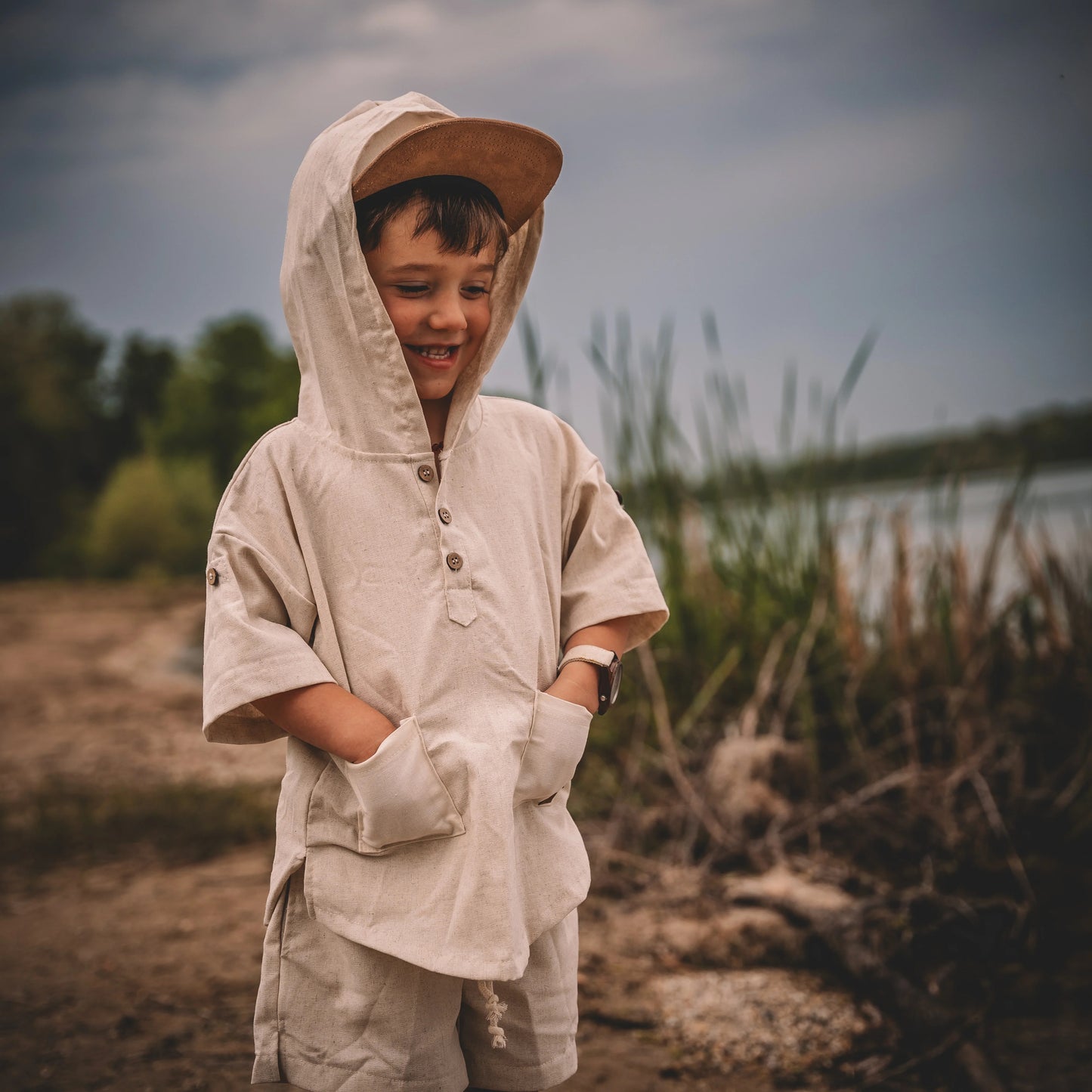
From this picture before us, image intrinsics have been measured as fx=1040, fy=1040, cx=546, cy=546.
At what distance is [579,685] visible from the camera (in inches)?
52.7

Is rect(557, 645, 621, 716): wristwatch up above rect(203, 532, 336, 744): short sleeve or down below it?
below

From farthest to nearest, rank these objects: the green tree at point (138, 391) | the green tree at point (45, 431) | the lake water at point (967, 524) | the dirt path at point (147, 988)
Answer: the green tree at point (138, 391), the green tree at point (45, 431), the lake water at point (967, 524), the dirt path at point (147, 988)

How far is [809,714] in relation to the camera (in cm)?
280

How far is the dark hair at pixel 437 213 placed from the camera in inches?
49.4

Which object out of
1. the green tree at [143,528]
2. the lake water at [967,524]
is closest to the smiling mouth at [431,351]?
the lake water at [967,524]

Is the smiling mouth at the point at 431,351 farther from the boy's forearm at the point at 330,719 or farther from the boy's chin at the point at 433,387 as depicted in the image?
the boy's forearm at the point at 330,719

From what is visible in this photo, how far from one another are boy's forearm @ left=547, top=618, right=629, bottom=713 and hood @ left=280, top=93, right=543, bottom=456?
1.03 feet

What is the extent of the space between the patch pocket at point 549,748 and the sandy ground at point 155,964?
89 centimetres

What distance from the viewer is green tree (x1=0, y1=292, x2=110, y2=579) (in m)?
10.9

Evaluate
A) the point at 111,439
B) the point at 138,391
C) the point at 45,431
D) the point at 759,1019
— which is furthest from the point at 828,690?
the point at 138,391

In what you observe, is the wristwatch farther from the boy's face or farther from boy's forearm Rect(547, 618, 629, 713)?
the boy's face

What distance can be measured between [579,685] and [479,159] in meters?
0.68

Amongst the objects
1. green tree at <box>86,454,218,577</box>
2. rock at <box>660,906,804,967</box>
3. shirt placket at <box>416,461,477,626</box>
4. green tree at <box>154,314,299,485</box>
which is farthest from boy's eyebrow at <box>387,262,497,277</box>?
green tree at <box>154,314,299,485</box>

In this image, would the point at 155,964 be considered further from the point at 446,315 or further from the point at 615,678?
the point at 446,315
